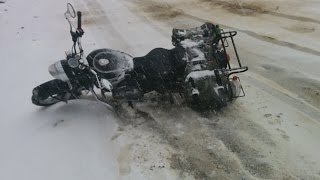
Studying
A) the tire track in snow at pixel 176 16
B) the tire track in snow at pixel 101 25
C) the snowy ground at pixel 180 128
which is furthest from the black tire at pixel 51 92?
the tire track in snow at pixel 176 16

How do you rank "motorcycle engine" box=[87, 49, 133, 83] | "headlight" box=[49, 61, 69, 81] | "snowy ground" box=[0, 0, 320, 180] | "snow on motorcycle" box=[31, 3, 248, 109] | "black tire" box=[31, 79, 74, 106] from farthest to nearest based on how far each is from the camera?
1. "black tire" box=[31, 79, 74, 106]
2. "motorcycle engine" box=[87, 49, 133, 83]
3. "headlight" box=[49, 61, 69, 81]
4. "snow on motorcycle" box=[31, 3, 248, 109]
5. "snowy ground" box=[0, 0, 320, 180]

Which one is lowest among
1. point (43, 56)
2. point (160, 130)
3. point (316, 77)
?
point (316, 77)

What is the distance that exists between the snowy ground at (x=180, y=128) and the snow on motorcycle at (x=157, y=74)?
0.36 m

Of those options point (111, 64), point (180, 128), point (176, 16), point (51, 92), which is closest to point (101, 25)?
point (176, 16)

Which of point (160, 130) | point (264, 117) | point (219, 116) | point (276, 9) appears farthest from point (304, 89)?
point (276, 9)

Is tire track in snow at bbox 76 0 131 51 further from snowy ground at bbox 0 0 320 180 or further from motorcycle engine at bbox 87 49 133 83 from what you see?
motorcycle engine at bbox 87 49 133 83

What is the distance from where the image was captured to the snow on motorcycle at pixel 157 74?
6.71 metres

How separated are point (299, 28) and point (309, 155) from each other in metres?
6.39

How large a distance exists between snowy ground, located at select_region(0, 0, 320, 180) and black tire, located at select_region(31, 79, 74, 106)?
0.26 m

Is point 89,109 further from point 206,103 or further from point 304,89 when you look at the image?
point 304,89

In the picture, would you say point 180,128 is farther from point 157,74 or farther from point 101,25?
point 101,25

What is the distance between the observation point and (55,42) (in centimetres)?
1220

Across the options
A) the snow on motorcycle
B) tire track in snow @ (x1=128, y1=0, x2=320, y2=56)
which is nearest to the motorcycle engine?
the snow on motorcycle

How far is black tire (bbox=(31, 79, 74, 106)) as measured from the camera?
732 centimetres
